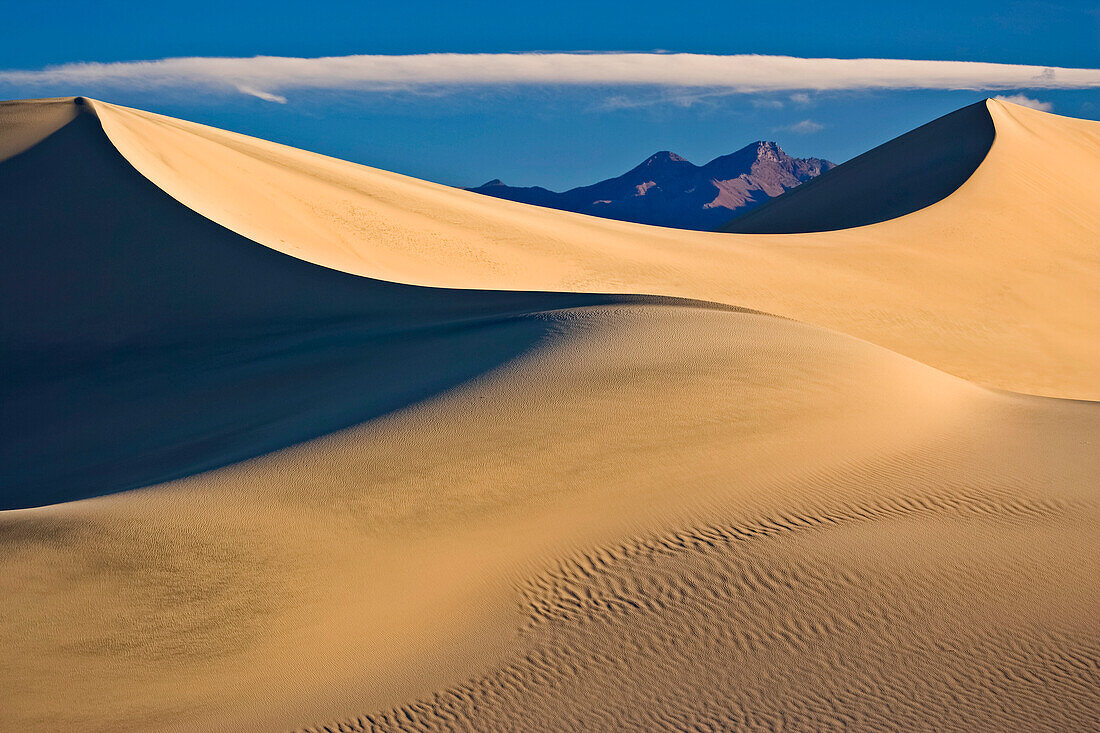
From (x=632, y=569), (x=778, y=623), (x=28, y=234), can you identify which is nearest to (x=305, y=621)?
(x=632, y=569)

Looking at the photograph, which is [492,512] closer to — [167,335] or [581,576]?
[581,576]

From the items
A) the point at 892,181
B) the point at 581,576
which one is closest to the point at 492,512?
the point at 581,576

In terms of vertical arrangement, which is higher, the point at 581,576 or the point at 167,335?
the point at 167,335

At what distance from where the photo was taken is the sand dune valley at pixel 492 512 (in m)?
6.00

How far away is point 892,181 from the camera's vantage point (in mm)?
33594

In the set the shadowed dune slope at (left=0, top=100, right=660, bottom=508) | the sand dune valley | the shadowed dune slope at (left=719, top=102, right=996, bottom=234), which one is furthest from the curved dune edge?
the shadowed dune slope at (left=719, top=102, right=996, bottom=234)

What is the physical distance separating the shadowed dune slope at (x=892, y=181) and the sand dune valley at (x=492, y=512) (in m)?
21.5

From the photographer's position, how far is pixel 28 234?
52.5ft

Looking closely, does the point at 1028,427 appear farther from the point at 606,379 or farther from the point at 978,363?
the point at 978,363

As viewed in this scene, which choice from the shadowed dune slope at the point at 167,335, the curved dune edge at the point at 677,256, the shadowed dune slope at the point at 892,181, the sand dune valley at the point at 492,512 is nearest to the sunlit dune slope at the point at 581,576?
the sand dune valley at the point at 492,512

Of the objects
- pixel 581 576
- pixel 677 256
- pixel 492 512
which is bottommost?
pixel 581 576

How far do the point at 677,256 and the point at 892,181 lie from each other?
16.9 m

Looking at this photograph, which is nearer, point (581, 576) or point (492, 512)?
point (581, 576)

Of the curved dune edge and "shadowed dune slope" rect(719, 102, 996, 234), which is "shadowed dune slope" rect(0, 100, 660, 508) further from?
"shadowed dune slope" rect(719, 102, 996, 234)
